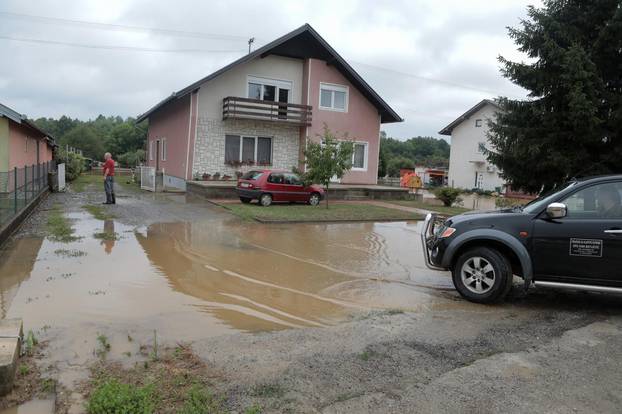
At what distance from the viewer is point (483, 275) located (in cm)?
652

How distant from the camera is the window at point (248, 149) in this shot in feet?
78.6

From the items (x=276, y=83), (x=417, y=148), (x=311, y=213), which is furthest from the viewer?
(x=417, y=148)

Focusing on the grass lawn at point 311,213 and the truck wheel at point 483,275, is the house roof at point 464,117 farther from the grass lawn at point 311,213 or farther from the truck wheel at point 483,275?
the truck wheel at point 483,275

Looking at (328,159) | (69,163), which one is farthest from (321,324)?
(69,163)

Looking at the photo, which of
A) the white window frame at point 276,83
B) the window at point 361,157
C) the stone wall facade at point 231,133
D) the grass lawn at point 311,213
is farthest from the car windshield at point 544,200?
the window at point 361,157

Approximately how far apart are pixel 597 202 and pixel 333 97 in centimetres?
2034

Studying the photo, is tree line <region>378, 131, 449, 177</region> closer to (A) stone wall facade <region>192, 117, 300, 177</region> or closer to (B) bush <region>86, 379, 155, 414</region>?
(A) stone wall facade <region>192, 117, 300, 177</region>

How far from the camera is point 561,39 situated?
10695mm

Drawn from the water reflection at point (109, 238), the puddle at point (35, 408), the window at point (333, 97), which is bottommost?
the puddle at point (35, 408)

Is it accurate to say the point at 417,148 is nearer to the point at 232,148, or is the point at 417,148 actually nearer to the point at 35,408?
the point at 232,148

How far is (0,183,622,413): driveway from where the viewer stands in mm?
3910

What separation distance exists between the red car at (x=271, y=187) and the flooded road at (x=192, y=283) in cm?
595

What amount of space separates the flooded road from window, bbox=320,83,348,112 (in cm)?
1442

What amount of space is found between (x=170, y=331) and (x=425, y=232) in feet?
12.7
